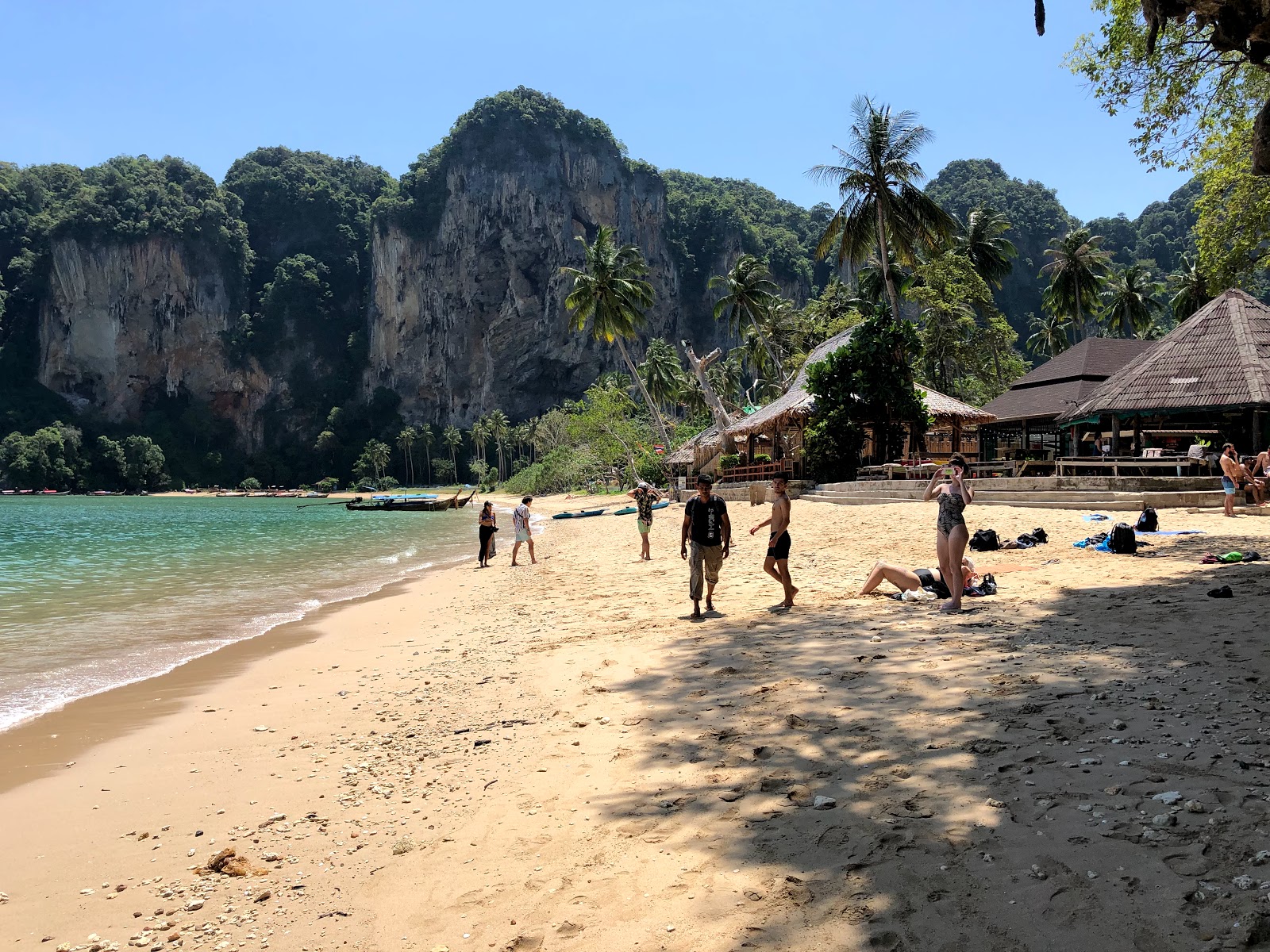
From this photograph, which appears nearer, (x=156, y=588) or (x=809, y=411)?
(x=156, y=588)

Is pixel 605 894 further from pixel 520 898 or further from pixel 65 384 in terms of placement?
pixel 65 384

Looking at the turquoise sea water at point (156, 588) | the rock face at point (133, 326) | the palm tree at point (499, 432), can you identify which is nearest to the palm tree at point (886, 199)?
the turquoise sea water at point (156, 588)

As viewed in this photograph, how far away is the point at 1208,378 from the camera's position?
17609mm

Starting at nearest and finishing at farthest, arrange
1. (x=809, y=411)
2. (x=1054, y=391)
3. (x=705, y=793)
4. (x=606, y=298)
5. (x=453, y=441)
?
(x=705, y=793), (x=1054, y=391), (x=809, y=411), (x=606, y=298), (x=453, y=441)

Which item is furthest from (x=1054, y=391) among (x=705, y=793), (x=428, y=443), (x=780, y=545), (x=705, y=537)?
(x=428, y=443)

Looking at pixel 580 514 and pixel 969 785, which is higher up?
pixel 969 785

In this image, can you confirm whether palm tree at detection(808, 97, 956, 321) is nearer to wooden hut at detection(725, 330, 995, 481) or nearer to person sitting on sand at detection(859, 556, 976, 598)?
wooden hut at detection(725, 330, 995, 481)

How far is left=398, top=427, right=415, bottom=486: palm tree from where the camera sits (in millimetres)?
99000

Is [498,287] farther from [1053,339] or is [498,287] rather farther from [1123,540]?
[1123,540]

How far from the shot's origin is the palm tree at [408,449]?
99.0m

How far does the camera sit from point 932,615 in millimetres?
7336

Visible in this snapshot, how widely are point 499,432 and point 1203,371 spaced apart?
77587 millimetres

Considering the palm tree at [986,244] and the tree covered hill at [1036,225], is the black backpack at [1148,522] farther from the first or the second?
the tree covered hill at [1036,225]

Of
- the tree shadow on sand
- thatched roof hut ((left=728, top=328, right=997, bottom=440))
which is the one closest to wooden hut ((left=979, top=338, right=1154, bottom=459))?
thatched roof hut ((left=728, top=328, right=997, bottom=440))
